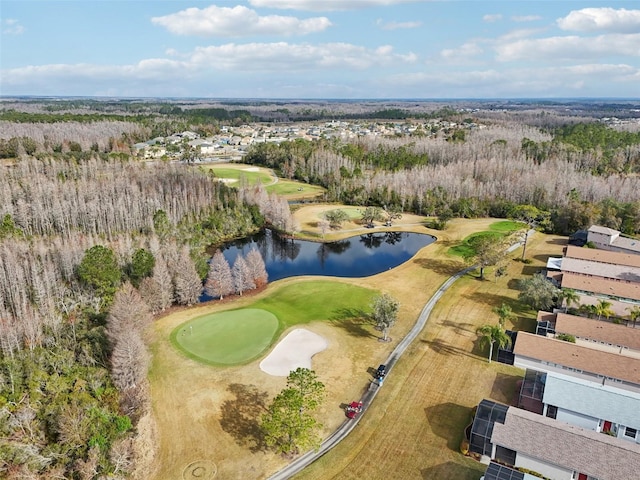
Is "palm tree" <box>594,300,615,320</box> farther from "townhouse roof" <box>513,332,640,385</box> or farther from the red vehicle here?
the red vehicle

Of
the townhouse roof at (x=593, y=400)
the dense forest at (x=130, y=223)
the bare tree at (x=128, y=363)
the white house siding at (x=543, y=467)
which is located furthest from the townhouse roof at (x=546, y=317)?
the bare tree at (x=128, y=363)

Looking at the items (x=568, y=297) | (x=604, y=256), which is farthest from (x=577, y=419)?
(x=604, y=256)

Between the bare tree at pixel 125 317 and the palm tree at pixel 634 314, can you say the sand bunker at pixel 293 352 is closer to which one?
the bare tree at pixel 125 317

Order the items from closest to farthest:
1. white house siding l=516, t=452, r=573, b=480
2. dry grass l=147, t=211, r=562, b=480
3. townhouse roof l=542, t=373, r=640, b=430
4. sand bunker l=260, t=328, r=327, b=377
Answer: white house siding l=516, t=452, r=573, b=480
dry grass l=147, t=211, r=562, b=480
townhouse roof l=542, t=373, r=640, b=430
sand bunker l=260, t=328, r=327, b=377

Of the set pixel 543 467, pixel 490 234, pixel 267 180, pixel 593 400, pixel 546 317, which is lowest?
pixel 543 467

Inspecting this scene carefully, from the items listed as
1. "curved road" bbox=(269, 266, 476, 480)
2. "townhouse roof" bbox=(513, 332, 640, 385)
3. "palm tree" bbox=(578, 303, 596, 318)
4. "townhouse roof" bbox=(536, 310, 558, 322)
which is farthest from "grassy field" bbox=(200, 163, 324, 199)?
"townhouse roof" bbox=(513, 332, 640, 385)

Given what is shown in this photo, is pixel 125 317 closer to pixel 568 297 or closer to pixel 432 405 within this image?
pixel 432 405

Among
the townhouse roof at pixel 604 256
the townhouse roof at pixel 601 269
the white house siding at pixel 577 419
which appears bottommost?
the white house siding at pixel 577 419
